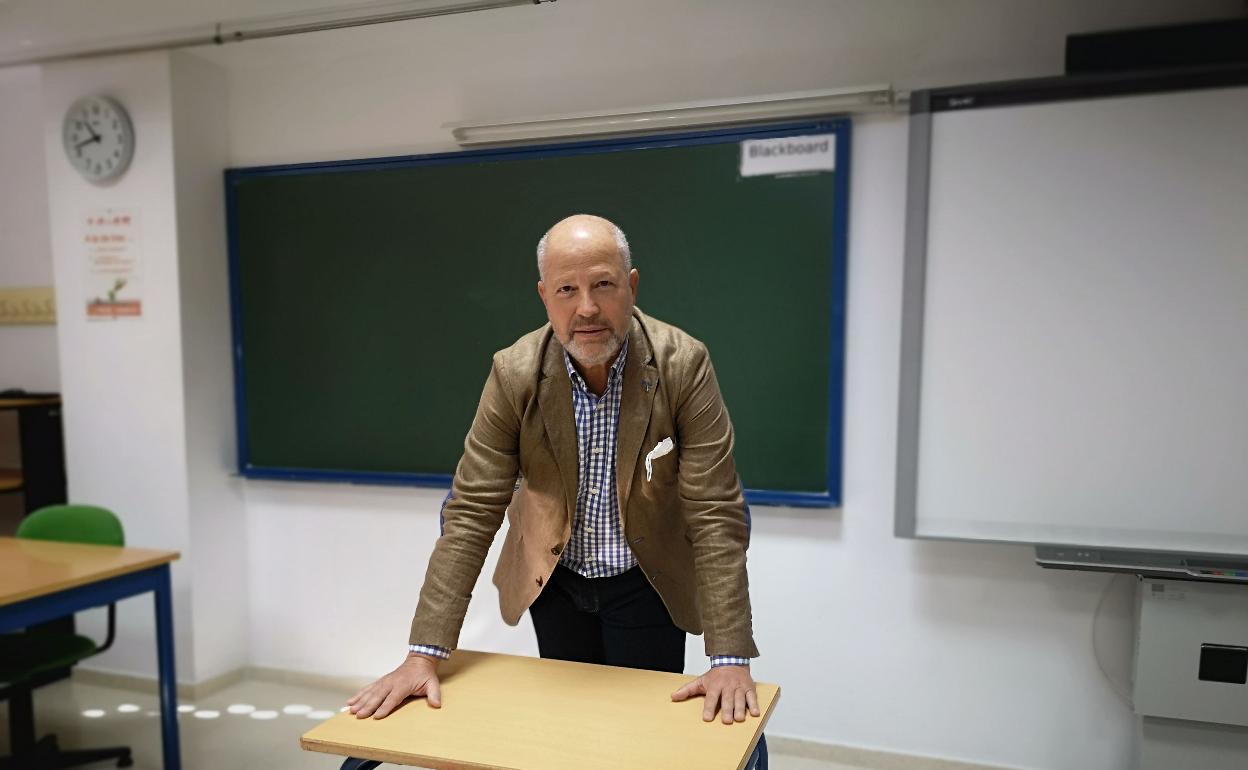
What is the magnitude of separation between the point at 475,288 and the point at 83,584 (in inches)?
62.2

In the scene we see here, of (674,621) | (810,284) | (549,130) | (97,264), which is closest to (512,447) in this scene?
(674,621)

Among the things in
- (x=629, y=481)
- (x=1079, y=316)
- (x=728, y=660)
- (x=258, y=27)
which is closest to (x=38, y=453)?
(x=258, y=27)

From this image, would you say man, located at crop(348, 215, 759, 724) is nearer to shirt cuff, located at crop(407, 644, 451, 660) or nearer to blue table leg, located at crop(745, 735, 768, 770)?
shirt cuff, located at crop(407, 644, 451, 660)

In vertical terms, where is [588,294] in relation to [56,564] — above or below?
above

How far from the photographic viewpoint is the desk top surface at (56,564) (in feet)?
7.30

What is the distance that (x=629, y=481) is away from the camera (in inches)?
63.2

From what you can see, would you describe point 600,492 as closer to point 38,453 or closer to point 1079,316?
point 1079,316

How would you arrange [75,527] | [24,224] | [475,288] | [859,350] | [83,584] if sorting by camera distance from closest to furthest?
[83,584] → [859,350] → [75,527] → [475,288] → [24,224]

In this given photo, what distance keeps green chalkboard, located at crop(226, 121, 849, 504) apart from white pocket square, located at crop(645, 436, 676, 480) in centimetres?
126

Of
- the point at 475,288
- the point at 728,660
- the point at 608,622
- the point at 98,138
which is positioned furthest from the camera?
the point at 98,138

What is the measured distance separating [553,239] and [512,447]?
450mm

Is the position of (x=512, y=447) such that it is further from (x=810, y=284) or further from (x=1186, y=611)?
(x=1186, y=611)

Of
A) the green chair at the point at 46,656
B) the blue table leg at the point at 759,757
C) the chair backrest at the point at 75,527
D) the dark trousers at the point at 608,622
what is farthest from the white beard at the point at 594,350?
the chair backrest at the point at 75,527

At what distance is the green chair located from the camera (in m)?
2.54
